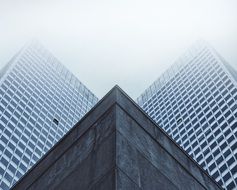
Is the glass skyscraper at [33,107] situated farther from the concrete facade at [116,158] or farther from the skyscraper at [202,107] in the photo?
the concrete facade at [116,158]

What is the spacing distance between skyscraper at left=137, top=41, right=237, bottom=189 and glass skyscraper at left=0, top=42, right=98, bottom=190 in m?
32.8

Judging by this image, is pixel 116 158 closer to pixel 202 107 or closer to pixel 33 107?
pixel 33 107

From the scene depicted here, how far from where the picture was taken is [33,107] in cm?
11688

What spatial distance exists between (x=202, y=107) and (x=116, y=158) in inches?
4675

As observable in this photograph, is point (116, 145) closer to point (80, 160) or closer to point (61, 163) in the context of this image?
point (80, 160)

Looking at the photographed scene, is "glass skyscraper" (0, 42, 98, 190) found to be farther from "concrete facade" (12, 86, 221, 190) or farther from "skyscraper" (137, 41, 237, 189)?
"concrete facade" (12, 86, 221, 190)

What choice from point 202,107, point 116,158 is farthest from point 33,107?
point 116,158

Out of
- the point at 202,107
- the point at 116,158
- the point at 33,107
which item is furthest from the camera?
the point at 202,107

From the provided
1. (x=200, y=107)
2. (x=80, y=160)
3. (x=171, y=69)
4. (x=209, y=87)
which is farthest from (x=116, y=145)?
(x=171, y=69)

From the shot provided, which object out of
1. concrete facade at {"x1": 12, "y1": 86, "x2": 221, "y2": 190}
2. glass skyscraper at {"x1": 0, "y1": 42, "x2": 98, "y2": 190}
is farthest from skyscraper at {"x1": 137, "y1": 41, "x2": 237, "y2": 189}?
concrete facade at {"x1": 12, "y1": 86, "x2": 221, "y2": 190}

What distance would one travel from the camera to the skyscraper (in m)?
96.1

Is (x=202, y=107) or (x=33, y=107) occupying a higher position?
(x=202, y=107)

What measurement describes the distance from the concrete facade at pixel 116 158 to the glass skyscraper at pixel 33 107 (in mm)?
75727

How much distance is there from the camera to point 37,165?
11.0m
